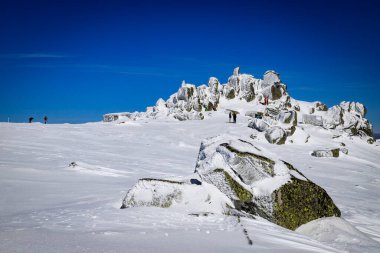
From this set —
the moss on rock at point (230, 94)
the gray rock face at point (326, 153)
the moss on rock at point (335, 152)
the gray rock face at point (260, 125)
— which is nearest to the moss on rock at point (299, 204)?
the gray rock face at point (326, 153)

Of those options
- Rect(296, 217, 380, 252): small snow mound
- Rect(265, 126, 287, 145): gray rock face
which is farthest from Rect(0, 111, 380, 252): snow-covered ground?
Rect(265, 126, 287, 145): gray rock face

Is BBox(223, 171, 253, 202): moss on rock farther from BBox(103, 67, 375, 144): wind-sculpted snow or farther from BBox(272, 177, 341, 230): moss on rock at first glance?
BBox(103, 67, 375, 144): wind-sculpted snow

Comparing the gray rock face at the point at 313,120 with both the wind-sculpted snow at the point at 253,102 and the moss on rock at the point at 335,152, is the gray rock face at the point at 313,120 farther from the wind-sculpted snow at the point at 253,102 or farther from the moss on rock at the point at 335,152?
the moss on rock at the point at 335,152

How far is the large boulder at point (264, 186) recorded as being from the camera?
22.5 feet

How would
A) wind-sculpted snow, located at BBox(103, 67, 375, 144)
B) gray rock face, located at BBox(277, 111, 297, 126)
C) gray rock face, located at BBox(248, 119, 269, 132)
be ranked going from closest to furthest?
gray rock face, located at BBox(248, 119, 269, 132), gray rock face, located at BBox(277, 111, 297, 126), wind-sculpted snow, located at BBox(103, 67, 375, 144)

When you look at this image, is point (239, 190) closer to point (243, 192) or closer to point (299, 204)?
point (243, 192)

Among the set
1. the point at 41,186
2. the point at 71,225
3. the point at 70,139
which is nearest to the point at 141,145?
the point at 70,139

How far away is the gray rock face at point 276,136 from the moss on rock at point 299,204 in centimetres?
2099

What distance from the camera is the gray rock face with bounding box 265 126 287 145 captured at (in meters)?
27.9

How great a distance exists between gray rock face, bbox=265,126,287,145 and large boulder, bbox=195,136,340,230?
20660mm

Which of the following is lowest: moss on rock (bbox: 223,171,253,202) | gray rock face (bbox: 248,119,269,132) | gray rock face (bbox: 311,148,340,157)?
moss on rock (bbox: 223,171,253,202)

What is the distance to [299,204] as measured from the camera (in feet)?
22.9

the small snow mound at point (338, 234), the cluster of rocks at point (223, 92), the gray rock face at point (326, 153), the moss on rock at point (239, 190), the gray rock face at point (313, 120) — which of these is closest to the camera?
the small snow mound at point (338, 234)

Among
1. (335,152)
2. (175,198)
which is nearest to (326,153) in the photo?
(335,152)
